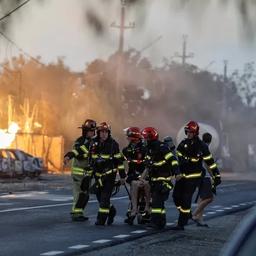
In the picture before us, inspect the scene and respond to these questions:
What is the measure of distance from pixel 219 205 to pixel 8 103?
1401 inches

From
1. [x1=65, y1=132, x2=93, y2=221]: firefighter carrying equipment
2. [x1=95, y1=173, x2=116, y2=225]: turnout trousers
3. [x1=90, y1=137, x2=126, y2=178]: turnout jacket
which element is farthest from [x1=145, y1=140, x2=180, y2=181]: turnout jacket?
[x1=65, y1=132, x2=93, y2=221]: firefighter carrying equipment

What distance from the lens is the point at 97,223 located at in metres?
12.5

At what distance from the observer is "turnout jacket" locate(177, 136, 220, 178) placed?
12.4 meters

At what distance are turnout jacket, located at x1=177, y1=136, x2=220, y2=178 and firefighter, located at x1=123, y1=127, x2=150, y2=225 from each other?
73cm

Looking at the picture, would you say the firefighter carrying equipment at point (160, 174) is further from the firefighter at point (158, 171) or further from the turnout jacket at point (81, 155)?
the turnout jacket at point (81, 155)

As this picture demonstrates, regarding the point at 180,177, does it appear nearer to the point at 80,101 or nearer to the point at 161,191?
the point at 161,191

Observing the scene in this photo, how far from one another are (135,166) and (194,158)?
111cm

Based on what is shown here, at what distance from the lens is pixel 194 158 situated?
12414 mm

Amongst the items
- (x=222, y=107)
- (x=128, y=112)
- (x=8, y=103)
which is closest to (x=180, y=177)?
(x=8, y=103)

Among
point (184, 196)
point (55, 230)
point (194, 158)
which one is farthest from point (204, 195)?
point (55, 230)

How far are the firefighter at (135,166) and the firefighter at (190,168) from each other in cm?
65

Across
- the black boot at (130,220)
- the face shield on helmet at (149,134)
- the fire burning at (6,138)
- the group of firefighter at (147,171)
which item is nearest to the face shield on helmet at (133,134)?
the group of firefighter at (147,171)

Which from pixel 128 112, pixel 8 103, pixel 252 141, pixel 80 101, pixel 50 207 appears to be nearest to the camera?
pixel 50 207

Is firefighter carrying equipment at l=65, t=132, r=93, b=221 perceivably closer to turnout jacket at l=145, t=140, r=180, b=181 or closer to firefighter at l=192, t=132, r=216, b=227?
turnout jacket at l=145, t=140, r=180, b=181
